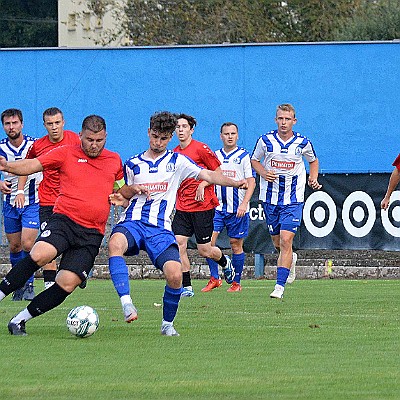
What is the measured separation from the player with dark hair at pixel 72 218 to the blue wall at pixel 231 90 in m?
16.2

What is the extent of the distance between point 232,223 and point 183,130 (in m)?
2.60

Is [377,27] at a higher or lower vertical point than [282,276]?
higher

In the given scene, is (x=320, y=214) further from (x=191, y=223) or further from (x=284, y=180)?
(x=284, y=180)

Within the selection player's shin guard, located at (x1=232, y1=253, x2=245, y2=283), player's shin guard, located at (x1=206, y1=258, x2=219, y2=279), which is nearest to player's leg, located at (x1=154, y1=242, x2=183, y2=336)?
player's shin guard, located at (x1=206, y1=258, x2=219, y2=279)

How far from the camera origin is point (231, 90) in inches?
1091

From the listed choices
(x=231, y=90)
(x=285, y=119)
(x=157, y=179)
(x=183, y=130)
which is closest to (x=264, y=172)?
(x=285, y=119)

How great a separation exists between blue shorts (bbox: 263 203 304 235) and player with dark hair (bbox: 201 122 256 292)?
1.82ft

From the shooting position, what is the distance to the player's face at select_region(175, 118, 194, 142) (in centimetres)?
1617

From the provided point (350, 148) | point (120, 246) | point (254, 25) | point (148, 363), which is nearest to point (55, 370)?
point (148, 363)

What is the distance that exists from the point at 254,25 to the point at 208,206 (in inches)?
1337

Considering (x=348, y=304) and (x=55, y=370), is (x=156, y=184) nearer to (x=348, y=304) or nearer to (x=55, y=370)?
(x=55, y=370)

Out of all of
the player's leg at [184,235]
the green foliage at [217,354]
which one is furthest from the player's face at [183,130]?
the green foliage at [217,354]

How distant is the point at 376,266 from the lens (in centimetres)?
2220

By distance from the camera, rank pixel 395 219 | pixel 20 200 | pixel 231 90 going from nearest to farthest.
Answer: pixel 20 200
pixel 395 219
pixel 231 90
